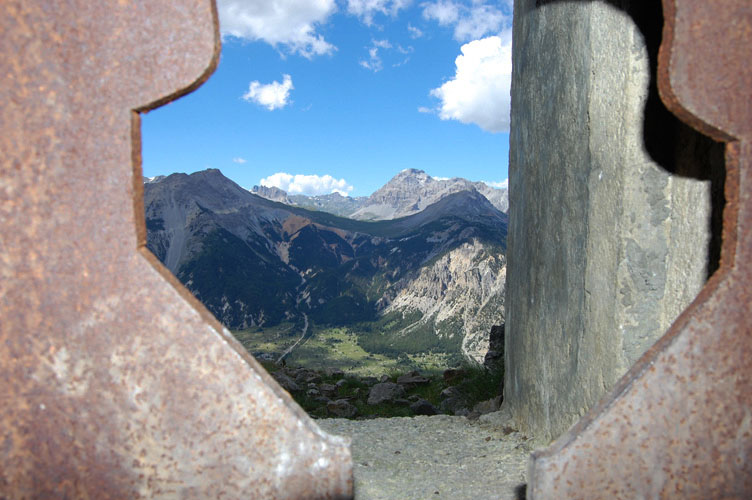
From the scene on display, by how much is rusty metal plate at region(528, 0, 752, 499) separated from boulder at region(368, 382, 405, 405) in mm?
5913

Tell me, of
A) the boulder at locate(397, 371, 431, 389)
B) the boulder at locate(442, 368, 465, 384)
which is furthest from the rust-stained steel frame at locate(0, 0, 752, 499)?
the boulder at locate(397, 371, 431, 389)

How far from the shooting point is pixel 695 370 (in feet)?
3.65

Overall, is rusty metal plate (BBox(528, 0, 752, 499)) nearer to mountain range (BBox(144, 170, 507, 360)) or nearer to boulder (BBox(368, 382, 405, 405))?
boulder (BBox(368, 382, 405, 405))

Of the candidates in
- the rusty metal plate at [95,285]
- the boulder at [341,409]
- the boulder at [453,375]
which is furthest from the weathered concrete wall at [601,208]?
the boulder at [453,375]

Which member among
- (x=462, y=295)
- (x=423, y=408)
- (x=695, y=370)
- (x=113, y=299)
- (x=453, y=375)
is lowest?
(x=462, y=295)

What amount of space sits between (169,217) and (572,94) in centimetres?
11270

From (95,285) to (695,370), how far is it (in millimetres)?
1368

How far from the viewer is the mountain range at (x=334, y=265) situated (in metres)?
71.2

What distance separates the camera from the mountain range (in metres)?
71.2

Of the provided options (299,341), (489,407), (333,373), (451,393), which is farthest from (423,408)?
(299,341)

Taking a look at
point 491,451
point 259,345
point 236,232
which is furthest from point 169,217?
point 491,451

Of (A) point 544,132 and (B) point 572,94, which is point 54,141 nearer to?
(B) point 572,94

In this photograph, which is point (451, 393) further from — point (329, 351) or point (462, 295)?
point (462, 295)

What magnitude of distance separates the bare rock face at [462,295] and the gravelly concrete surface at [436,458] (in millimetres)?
46969
